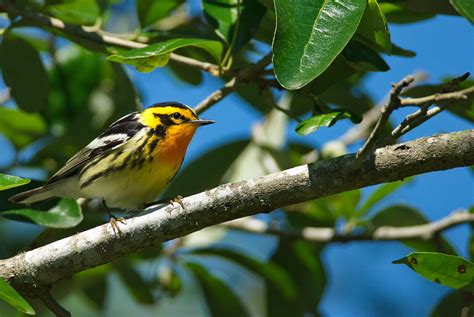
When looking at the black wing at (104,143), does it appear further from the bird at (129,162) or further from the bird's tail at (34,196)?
the bird's tail at (34,196)

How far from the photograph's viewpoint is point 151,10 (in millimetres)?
4633

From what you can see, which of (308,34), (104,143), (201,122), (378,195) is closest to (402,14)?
(308,34)

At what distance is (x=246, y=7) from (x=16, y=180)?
1563mm

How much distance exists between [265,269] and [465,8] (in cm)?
264

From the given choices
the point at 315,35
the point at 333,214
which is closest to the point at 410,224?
the point at 333,214

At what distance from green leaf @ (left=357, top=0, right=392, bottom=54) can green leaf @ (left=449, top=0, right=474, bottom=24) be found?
40cm

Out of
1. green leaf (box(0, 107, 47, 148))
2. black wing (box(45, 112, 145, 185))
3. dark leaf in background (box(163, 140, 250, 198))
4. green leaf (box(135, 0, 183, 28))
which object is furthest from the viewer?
green leaf (box(0, 107, 47, 148))

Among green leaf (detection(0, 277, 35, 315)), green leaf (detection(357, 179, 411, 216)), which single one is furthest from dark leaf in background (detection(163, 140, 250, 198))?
green leaf (detection(0, 277, 35, 315))

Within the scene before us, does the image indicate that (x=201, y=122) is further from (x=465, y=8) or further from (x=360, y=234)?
(x=465, y=8)

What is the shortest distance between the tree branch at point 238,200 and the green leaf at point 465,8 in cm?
43

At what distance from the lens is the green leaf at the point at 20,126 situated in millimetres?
5453

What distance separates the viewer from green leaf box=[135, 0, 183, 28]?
4.61 metres

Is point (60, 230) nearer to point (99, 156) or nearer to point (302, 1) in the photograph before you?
point (99, 156)

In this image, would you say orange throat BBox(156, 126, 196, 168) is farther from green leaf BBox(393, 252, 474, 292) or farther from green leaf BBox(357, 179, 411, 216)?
green leaf BBox(393, 252, 474, 292)
